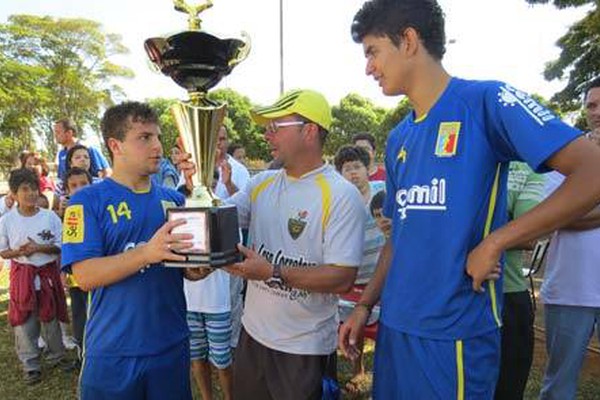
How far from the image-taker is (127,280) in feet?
7.35

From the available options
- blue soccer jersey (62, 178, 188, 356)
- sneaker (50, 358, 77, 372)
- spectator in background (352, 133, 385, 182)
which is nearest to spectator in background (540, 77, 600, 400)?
blue soccer jersey (62, 178, 188, 356)

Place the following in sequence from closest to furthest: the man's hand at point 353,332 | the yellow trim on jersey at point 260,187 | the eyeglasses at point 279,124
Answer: the man's hand at point 353,332, the eyeglasses at point 279,124, the yellow trim on jersey at point 260,187

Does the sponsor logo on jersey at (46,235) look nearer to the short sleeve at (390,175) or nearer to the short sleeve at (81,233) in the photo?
the short sleeve at (81,233)

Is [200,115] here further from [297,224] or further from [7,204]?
[7,204]

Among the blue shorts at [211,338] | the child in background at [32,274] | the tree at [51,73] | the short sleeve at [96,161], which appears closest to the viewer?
the blue shorts at [211,338]

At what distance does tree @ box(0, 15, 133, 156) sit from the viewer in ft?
107

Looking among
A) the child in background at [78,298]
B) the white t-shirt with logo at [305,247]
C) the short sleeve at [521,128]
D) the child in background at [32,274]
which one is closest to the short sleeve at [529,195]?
the white t-shirt with logo at [305,247]

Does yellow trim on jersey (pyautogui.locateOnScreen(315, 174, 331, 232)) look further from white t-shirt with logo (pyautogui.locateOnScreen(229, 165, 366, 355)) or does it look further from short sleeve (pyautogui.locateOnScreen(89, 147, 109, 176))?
short sleeve (pyautogui.locateOnScreen(89, 147, 109, 176))

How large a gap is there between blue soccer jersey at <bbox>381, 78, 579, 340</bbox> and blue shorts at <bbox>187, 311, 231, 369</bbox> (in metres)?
2.25

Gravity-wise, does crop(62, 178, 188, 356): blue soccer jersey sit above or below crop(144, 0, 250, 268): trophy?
below

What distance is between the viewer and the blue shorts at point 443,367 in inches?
62.9

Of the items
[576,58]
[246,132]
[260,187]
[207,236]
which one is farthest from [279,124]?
[246,132]

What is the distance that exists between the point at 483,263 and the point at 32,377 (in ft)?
14.5

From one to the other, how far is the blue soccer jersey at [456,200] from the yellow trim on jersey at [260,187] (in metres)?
0.94
